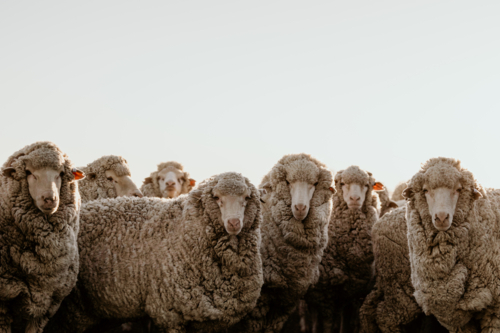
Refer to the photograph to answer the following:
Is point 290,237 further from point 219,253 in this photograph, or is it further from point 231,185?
point 231,185

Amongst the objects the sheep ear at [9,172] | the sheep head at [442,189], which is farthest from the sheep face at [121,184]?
the sheep head at [442,189]

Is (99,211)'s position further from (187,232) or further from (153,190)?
(153,190)

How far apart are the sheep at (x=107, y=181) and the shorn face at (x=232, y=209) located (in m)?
2.94

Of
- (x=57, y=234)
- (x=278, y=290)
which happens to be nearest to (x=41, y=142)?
(x=57, y=234)

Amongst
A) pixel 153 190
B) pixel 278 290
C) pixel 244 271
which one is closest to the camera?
pixel 244 271

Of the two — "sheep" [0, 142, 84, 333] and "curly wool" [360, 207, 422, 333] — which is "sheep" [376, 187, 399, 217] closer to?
"curly wool" [360, 207, 422, 333]

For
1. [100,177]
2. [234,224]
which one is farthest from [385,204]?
[100,177]

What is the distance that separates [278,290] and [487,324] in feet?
8.43

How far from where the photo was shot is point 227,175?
6.50 m

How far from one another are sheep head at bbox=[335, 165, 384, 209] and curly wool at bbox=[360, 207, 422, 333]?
545 millimetres


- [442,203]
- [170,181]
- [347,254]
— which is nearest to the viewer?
[442,203]

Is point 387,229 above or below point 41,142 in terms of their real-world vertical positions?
below

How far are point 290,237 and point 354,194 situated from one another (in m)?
1.43

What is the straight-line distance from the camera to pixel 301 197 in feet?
24.2
